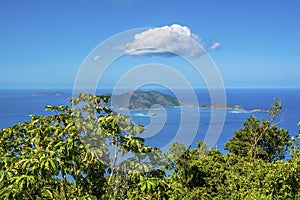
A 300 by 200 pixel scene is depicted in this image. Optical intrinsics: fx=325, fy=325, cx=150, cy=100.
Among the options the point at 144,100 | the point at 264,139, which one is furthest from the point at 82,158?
the point at 264,139

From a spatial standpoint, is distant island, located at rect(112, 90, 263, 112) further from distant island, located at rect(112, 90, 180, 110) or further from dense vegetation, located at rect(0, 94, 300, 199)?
dense vegetation, located at rect(0, 94, 300, 199)

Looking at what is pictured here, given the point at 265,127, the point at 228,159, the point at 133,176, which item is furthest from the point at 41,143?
the point at 265,127

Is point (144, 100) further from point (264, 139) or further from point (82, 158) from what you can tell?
point (264, 139)

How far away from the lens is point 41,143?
351 cm

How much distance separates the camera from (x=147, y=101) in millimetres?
4348

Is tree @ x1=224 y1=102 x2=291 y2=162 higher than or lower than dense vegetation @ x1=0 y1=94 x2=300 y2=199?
lower

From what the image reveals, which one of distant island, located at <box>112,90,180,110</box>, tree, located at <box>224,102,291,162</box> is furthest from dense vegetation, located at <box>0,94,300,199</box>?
tree, located at <box>224,102,291,162</box>

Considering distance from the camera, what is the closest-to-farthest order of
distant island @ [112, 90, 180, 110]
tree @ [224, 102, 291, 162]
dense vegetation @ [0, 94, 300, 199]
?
1. dense vegetation @ [0, 94, 300, 199]
2. distant island @ [112, 90, 180, 110]
3. tree @ [224, 102, 291, 162]

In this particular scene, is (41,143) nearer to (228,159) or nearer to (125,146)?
(125,146)

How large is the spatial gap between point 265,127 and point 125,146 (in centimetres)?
1628

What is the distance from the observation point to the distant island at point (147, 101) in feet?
12.5

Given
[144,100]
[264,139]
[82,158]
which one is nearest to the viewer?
[82,158]

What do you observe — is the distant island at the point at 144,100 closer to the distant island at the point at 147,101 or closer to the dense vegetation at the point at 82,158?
the distant island at the point at 147,101

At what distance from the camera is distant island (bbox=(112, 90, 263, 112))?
381 centimetres
